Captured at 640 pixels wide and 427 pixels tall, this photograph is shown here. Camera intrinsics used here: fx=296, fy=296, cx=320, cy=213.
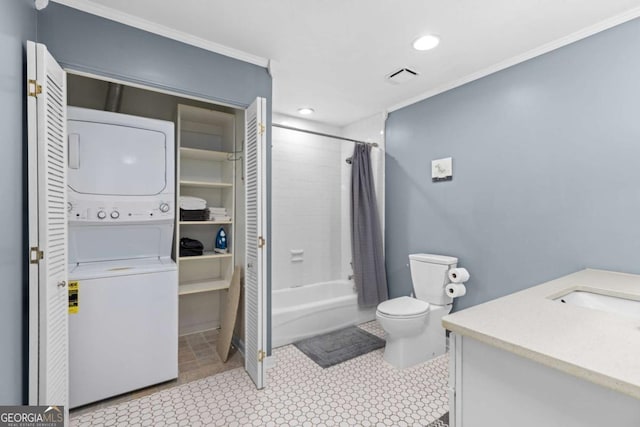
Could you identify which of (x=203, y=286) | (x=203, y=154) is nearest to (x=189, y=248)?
(x=203, y=286)

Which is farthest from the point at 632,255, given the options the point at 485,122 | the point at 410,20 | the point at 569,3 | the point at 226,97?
the point at 226,97

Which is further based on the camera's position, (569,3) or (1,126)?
(569,3)

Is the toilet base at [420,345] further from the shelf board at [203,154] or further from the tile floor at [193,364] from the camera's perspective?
the shelf board at [203,154]

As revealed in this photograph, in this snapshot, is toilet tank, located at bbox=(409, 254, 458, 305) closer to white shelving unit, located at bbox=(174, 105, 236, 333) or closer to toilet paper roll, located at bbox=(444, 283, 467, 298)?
toilet paper roll, located at bbox=(444, 283, 467, 298)

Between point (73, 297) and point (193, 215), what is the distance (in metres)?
1.07

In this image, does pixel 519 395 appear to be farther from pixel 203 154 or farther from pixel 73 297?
pixel 203 154

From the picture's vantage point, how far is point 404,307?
2381 millimetres

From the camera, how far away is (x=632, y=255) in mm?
1732

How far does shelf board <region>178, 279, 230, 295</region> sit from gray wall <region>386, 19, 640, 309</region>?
194 cm

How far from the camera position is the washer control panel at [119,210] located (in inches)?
78.7

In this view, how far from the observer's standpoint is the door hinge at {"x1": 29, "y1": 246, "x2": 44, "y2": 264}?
1.29 m

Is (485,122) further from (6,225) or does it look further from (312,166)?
(6,225)

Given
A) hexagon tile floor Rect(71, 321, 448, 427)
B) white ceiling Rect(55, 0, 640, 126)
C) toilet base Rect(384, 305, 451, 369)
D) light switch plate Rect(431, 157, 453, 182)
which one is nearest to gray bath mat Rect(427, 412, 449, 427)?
hexagon tile floor Rect(71, 321, 448, 427)

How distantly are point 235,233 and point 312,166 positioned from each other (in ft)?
4.33
